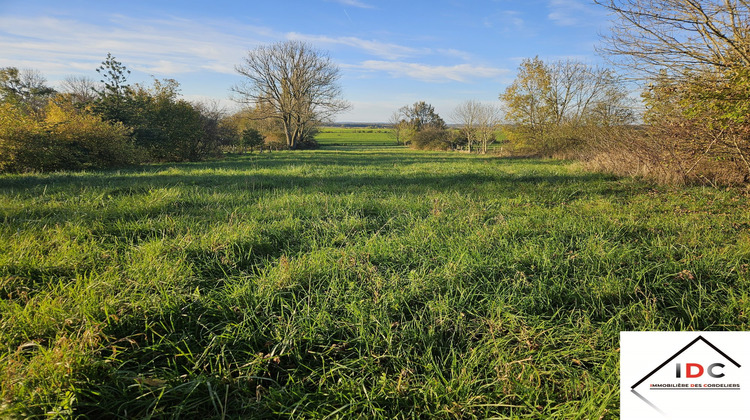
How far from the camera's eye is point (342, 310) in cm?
231

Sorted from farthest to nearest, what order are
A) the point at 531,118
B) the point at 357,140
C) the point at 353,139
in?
the point at 353,139 < the point at 357,140 < the point at 531,118

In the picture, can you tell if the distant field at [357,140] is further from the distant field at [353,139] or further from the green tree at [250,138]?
the green tree at [250,138]

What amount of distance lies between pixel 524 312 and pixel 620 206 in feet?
15.8

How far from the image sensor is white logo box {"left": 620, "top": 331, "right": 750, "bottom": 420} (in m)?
1.62

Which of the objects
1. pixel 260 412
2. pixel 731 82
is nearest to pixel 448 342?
pixel 260 412

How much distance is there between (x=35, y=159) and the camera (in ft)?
37.9

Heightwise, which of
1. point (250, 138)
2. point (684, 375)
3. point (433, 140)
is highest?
point (433, 140)

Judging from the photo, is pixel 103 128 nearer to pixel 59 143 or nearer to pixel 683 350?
pixel 59 143

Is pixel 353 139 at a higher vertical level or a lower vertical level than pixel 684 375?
higher

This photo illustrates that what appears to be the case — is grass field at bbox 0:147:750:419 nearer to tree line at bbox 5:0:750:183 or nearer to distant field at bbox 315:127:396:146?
tree line at bbox 5:0:750:183

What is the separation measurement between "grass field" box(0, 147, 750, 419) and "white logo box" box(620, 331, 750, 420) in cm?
10

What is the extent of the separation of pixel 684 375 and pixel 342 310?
204 cm

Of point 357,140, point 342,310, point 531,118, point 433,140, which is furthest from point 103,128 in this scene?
point 357,140

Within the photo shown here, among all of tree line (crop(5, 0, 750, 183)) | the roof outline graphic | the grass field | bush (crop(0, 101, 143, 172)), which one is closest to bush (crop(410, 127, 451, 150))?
tree line (crop(5, 0, 750, 183))
